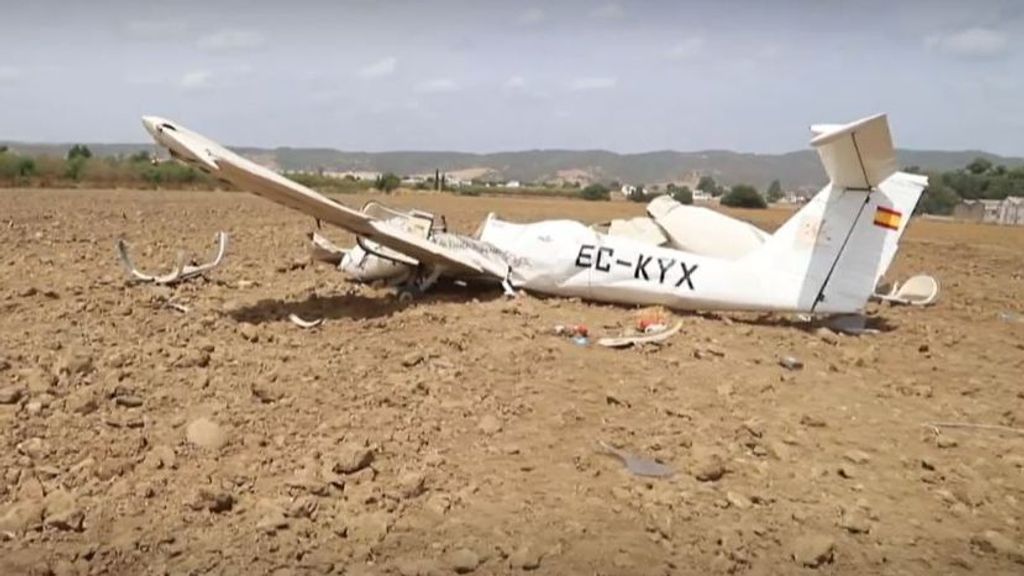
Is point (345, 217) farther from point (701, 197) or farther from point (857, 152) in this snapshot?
point (701, 197)

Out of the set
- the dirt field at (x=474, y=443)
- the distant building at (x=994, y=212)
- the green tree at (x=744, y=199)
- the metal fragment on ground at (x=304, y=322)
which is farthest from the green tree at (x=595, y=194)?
the metal fragment on ground at (x=304, y=322)

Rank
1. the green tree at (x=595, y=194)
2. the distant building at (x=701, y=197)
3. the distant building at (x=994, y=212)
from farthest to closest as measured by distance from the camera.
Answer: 1. the green tree at (x=595, y=194)
2. the distant building at (x=701, y=197)
3. the distant building at (x=994, y=212)

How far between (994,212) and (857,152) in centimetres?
5762

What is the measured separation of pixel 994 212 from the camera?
57156 millimetres

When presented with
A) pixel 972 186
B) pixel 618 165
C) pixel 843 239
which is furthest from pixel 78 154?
pixel 618 165

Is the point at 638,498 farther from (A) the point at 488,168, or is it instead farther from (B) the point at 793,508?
(A) the point at 488,168

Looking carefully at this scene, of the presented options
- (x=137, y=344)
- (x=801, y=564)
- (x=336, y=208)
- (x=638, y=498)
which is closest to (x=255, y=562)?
(x=638, y=498)

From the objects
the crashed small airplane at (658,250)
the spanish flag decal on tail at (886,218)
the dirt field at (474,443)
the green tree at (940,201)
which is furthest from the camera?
the green tree at (940,201)

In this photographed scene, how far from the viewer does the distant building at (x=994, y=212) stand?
2141 inches

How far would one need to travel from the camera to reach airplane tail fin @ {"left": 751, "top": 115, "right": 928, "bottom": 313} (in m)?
8.44

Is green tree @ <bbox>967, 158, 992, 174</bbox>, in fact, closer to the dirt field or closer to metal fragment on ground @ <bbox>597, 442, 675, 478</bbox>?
→ the dirt field

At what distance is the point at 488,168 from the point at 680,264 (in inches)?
6914

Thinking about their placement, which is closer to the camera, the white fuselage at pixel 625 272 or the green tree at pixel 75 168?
the white fuselage at pixel 625 272

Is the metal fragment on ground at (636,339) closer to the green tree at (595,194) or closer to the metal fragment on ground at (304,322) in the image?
the metal fragment on ground at (304,322)
